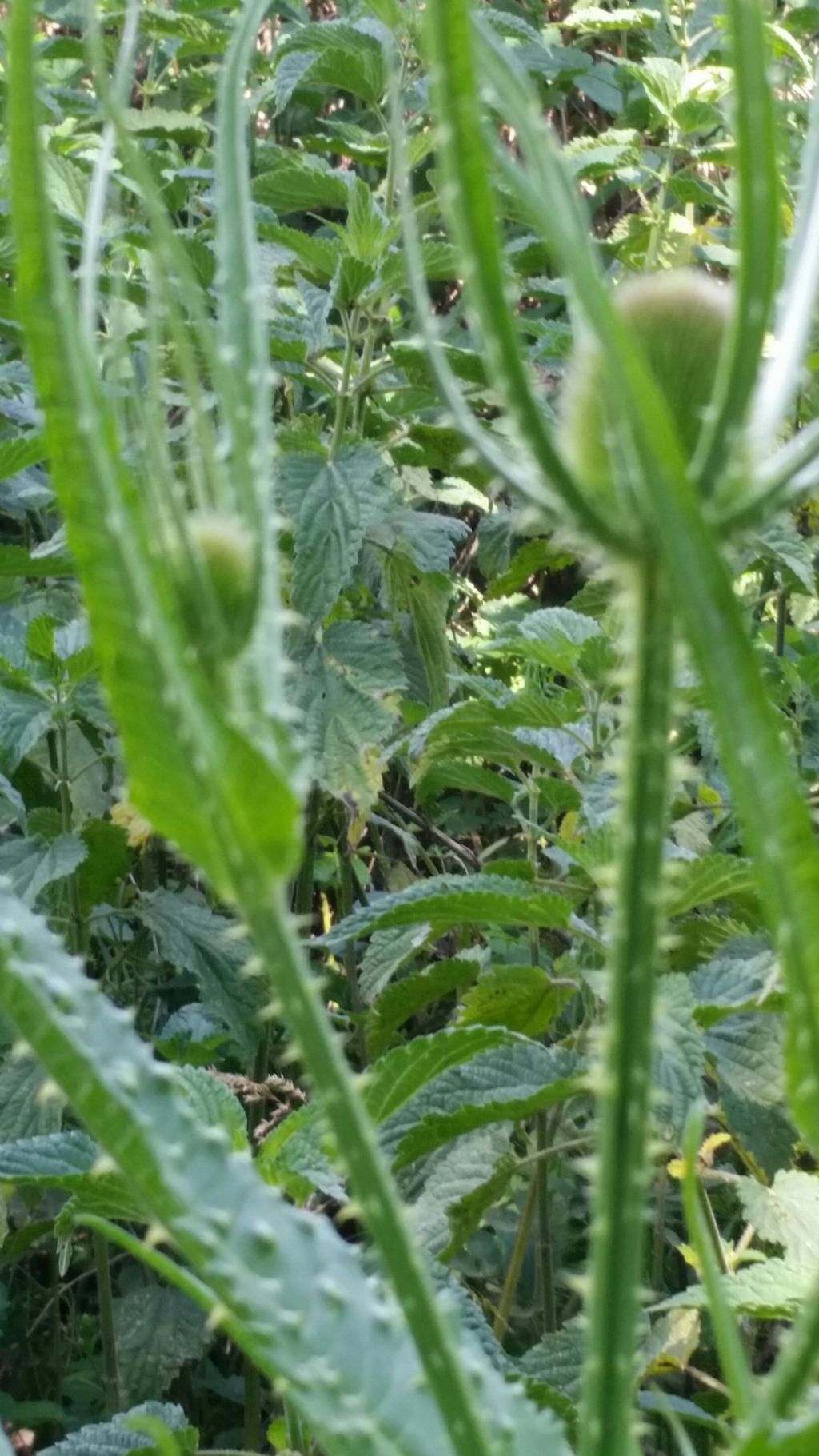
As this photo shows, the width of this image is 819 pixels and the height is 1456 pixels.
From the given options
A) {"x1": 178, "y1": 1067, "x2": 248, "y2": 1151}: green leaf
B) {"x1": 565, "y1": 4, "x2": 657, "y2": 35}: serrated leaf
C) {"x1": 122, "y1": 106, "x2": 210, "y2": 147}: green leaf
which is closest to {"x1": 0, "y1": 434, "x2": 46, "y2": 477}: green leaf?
Result: {"x1": 178, "y1": 1067, "x2": 248, "y2": 1151}: green leaf

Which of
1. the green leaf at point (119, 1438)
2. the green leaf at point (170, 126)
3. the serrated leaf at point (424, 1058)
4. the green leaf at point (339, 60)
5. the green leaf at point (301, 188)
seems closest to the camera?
the serrated leaf at point (424, 1058)

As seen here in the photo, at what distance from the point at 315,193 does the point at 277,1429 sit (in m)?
1.01

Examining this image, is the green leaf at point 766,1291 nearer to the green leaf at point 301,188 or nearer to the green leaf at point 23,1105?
the green leaf at point 23,1105

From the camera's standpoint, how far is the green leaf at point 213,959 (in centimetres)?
106

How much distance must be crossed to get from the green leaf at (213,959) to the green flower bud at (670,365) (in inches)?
33.2

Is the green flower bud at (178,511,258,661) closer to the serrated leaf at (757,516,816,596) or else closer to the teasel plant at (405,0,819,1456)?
the teasel plant at (405,0,819,1456)

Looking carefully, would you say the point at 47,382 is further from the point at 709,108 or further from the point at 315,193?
the point at 709,108

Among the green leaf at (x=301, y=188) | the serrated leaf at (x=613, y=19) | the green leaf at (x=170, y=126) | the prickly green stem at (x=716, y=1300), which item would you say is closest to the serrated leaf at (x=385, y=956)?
the green leaf at (x=301, y=188)

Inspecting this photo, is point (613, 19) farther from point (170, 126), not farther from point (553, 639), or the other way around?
point (553, 639)

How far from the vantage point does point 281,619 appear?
251 mm

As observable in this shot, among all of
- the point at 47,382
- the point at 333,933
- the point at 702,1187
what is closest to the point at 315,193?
the point at 333,933

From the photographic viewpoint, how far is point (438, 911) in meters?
0.76

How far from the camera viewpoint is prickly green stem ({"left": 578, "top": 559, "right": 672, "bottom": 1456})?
21 cm

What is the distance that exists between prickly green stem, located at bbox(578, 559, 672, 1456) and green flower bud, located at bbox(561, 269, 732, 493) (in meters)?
0.03
